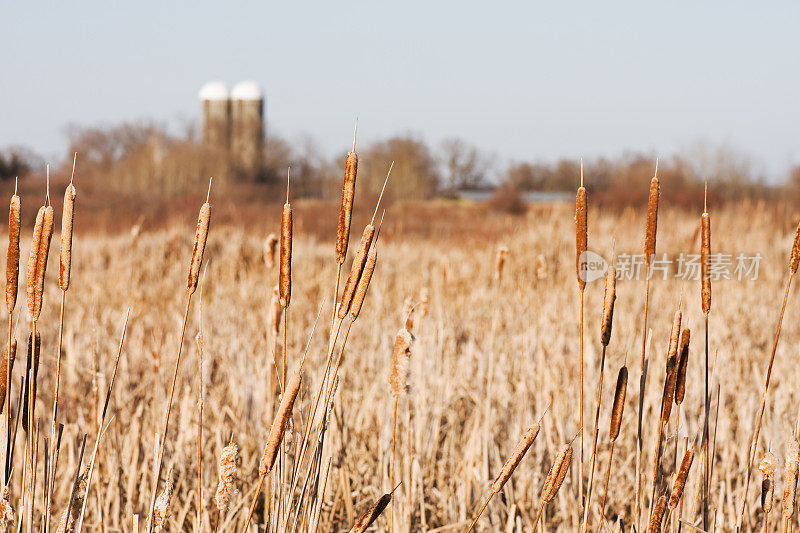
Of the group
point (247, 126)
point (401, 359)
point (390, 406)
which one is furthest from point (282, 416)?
point (247, 126)

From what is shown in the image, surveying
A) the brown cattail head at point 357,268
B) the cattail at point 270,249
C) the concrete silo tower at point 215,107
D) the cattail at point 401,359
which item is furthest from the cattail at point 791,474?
the concrete silo tower at point 215,107

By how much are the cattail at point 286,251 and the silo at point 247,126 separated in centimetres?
2475

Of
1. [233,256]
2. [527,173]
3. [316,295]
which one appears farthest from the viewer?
[527,173]

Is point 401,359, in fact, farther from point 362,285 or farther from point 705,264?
point 705,264

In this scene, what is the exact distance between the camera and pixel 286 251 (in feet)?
2.85

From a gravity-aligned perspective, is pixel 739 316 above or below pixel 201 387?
below

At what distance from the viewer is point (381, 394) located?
286cm

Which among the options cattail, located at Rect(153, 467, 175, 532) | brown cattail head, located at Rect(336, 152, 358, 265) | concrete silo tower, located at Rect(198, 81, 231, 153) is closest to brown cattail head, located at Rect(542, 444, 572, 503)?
brown cattail head, located at Rect(336, 152, 358, 265)

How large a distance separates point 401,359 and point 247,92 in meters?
38.3

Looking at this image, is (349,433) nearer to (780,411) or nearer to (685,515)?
(685,515)

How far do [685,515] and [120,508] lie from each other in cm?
131

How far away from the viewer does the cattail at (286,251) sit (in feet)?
2.85

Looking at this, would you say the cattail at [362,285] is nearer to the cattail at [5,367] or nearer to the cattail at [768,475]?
the cattail at [5,367]

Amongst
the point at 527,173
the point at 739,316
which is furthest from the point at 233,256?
the point at 527,173
